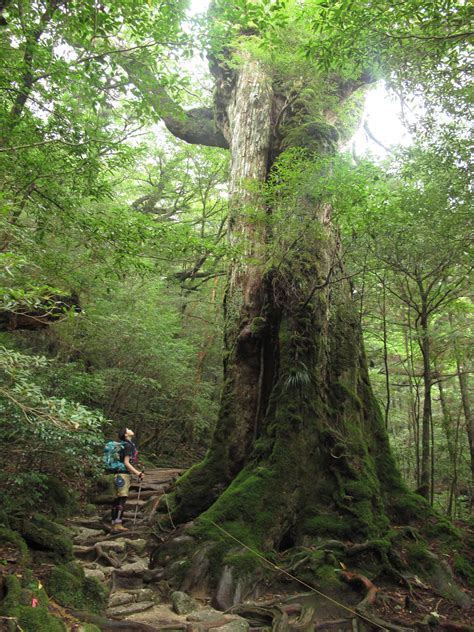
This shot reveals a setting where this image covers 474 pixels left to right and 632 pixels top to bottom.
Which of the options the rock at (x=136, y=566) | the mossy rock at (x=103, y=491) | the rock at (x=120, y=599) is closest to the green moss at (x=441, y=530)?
the rock at (x=136, y=566)

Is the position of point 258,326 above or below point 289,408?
A: above

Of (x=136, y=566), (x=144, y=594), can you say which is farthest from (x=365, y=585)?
(x=136, y=566)

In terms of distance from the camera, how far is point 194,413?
13164 millimetres

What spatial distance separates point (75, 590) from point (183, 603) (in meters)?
1.08

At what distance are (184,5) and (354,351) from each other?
17.9ft

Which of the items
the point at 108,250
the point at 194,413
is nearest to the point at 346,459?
the point at 108,250

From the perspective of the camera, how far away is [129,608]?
3.92 m

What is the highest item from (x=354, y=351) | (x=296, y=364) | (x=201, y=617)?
(x=354, y=351)

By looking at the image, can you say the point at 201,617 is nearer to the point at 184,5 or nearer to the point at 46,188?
the point at 46,188

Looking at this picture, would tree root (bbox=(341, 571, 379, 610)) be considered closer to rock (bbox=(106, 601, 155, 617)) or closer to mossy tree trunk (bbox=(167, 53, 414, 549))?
mossy tree trunk (bbox=(167, 53, 414, 549))

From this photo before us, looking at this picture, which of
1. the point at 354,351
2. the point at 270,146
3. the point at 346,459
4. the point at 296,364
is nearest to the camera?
the point at 346,459

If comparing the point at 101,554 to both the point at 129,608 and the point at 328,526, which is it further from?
the point at 328,526

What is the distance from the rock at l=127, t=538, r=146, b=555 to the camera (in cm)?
554

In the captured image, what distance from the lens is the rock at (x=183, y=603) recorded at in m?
3.99
